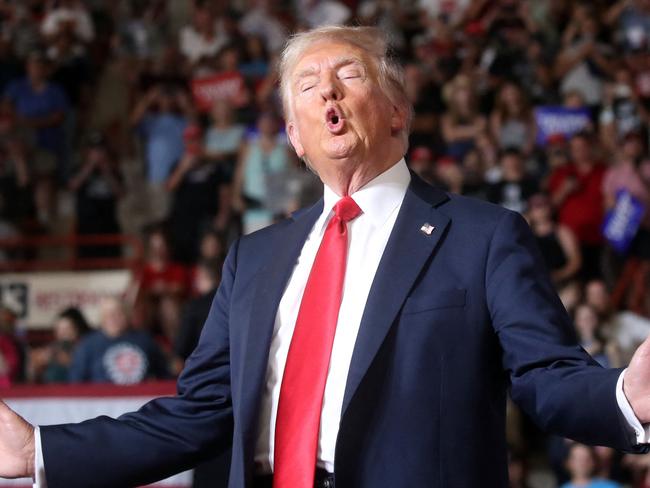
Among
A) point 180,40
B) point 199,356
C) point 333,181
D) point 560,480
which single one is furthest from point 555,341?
point 180,40

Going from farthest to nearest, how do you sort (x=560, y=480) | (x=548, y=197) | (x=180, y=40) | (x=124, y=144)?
(x=180, y=40) → (x=124, y=144) → (x=548, y=197) → (x=560, y=480)

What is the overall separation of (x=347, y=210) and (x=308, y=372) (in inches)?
14.8

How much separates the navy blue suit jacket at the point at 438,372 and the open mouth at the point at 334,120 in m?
0.22

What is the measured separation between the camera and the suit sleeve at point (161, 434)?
2.76 meters

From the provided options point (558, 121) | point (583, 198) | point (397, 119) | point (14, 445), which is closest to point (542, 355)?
point (397, 119)

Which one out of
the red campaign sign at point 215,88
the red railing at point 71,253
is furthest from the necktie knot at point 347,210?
the red campaign sign at point 215,88

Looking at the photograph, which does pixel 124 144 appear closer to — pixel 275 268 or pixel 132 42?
pixel 132 42

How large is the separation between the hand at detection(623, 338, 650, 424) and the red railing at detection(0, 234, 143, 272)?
27.8ft

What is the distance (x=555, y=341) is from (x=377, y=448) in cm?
40

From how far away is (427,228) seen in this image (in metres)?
2.70

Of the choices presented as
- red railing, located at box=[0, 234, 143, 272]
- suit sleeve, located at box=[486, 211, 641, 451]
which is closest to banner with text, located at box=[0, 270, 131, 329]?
red railing, located at box=[0, 234, 143, 272]

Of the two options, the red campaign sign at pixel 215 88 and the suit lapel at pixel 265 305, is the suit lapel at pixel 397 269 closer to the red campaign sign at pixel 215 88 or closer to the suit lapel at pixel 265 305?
the suit lapel at pixel 265 305

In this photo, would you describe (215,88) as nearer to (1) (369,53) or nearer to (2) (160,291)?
(2) (160,291)

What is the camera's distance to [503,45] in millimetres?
11492
